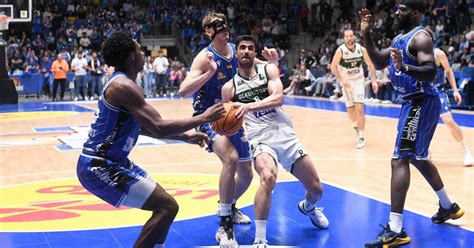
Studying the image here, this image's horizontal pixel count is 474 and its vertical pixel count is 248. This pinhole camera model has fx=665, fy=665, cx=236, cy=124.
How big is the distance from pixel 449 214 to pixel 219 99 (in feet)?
8.34

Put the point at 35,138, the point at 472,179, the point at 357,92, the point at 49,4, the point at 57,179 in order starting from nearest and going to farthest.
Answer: the point at 472,179 < the point at 57,179 < the point at 357,92 < the point at 35,138 < the point at 49,4

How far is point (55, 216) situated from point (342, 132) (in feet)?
27.7

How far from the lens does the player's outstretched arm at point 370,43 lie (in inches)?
241

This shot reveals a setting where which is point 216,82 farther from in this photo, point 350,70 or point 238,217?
point 350,70

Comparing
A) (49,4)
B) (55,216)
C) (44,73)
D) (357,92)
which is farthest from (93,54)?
(55,216)

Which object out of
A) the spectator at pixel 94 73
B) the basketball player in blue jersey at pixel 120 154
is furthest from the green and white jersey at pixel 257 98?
the spectator at pixel 94 73

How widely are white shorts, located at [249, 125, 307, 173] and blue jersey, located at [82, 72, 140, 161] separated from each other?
166cm

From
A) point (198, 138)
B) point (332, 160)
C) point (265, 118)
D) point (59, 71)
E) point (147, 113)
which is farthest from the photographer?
point (59, 71)

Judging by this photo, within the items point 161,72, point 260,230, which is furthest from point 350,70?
point 161,72

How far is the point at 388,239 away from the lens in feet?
19.0

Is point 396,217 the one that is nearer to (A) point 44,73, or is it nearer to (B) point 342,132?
(B) point 342,132

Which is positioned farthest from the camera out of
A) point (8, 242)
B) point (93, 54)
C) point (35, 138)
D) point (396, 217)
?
point (93, 54)

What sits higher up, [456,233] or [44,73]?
[456,233]

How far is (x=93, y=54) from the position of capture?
27.2 meters
